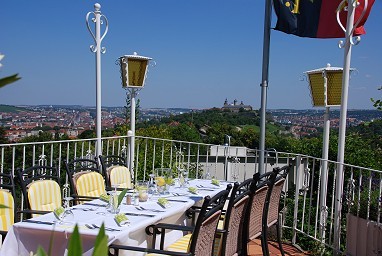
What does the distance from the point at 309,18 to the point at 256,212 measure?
2809 mm

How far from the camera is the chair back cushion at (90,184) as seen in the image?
416 cm

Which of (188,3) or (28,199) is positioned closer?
(28,199)

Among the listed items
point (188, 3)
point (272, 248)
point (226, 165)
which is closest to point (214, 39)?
point (188, 3)

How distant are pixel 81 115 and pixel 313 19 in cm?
375

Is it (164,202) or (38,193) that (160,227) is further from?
(38,193)

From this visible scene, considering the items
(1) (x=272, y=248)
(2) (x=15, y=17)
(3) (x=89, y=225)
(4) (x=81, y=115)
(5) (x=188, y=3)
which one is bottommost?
(1) (x=272, y=248)

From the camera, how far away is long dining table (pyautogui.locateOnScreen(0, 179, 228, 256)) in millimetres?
2730

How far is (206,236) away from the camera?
266 centimetres

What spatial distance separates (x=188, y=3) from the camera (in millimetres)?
15812

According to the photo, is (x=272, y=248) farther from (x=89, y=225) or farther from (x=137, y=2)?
(x=137, y=2)

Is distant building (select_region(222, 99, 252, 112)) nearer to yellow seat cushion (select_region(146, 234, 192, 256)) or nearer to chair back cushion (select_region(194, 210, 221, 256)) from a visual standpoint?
yellow seat cushion (select_region(146, 234, 192, 256))

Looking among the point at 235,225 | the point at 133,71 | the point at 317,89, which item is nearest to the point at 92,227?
the point at 235,225

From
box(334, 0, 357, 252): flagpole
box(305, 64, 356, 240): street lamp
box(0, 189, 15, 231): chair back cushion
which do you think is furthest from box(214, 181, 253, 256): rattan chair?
box(305, 64, 356, 240): street lamp

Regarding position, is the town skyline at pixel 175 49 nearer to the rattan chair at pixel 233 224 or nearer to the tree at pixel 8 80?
the rattan chair at pixel 233 224
